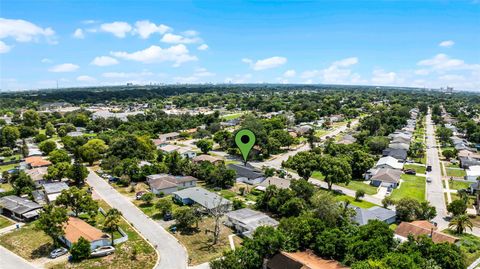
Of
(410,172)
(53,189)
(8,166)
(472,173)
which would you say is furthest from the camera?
(8,166)

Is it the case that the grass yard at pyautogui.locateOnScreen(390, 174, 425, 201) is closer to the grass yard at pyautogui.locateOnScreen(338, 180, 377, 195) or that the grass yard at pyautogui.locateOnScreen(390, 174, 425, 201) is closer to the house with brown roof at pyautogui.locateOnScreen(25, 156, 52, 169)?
the grass yard at pyautogui.locateOnScreen(338, 180, 377, 195)

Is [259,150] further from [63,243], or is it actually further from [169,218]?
[63,243]

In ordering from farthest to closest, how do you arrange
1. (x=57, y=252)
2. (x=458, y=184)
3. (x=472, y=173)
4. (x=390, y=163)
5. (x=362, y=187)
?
(x=390, y=163), (x=472, y=173), (x=458, y=184), (x=362, y=187), (x=57, y=252)

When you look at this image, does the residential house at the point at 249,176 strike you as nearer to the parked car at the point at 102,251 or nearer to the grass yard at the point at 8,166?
the parked car at the point at 102,251

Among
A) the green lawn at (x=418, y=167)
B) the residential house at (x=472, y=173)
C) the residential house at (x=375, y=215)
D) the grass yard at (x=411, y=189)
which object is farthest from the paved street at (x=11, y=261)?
the residential house at (x=472, y=173)

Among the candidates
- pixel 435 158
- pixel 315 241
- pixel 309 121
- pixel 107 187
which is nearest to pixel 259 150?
pixel 107 187

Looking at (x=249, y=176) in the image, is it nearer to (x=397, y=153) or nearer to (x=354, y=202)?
(x=354, y=202)

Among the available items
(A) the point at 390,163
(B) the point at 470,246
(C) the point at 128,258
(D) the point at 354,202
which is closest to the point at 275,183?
(D) the point at 354,202

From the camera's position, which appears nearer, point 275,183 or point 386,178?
point 275,183
